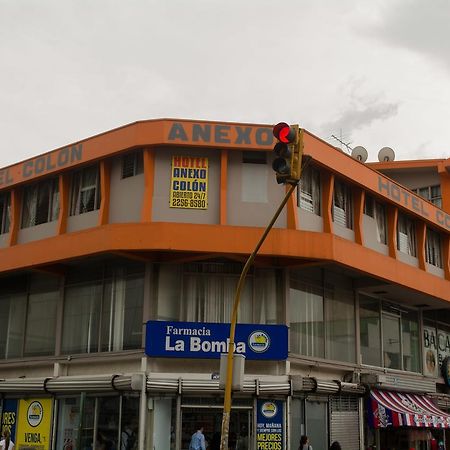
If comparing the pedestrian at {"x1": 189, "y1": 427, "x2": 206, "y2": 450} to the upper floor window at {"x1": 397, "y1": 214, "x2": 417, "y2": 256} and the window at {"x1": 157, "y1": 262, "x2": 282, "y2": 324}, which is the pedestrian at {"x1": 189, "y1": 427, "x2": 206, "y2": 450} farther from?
the upper floor window at {"x1": 397, "y1": 214, "x2": 417, "y2": 256}

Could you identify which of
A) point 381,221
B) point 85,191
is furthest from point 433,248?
point 85,191

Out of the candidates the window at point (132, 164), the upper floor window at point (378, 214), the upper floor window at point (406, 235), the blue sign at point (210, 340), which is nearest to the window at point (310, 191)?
the upper floor window at point (378, 214)

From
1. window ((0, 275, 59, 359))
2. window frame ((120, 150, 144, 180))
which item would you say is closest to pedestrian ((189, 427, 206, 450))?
window ((0, 275, 59, 359))

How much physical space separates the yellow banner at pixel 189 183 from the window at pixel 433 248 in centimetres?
1210

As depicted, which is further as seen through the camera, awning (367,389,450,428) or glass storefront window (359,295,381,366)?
glass storefront window (359,295,381,366)

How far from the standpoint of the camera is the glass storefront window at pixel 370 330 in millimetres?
25891

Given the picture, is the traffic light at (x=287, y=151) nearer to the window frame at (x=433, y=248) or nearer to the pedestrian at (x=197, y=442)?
the pedestrian at (x=197, y=442)

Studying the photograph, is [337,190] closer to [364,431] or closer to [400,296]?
[400,296]

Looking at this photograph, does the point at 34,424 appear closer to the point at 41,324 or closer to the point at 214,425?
the point at 41,324

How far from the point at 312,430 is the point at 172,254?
22.3ft

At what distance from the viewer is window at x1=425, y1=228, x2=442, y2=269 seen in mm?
30406

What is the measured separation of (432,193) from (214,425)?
1940cm

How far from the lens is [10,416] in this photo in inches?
945

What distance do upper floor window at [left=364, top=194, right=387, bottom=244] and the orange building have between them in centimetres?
16
